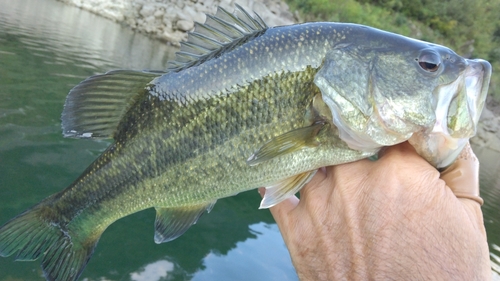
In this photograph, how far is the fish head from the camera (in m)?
1.55

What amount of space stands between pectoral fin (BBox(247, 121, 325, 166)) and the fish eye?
534mm

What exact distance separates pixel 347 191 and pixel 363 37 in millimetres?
776

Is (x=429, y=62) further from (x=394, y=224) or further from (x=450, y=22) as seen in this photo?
(x=450, y=22)

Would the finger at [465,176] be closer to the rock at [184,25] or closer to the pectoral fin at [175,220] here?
the pectoral fin at [175,220]

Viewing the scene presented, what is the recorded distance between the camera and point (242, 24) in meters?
2.00

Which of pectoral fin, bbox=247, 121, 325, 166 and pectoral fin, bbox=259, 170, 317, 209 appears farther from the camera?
pectoral fin, bbox=259, 170, 317, 209

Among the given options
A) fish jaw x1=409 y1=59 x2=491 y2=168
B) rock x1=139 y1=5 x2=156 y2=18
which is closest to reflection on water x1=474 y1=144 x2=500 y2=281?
fish jaw x1=409 y1=59 x2=491 y2=168

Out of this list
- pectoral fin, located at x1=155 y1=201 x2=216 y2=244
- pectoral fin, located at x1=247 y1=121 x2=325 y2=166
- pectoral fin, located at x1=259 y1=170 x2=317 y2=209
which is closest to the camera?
pectoral fin, located at x1=247 y1=121 x2=325 y2=166

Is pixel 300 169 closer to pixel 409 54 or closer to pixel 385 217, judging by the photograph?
pixel 385 217

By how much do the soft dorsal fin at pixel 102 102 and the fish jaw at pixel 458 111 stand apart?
143 centimetres

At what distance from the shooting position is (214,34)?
6.60 feet

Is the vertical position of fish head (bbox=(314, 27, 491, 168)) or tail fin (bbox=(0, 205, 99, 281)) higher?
fish head (bbox=(314, 27, 491, 168))

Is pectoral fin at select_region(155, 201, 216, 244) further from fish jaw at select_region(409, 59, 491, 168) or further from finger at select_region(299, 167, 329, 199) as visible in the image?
fish jaw at select_region(409, 59, 491, 168)

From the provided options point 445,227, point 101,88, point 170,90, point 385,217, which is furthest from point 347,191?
point 101,88
